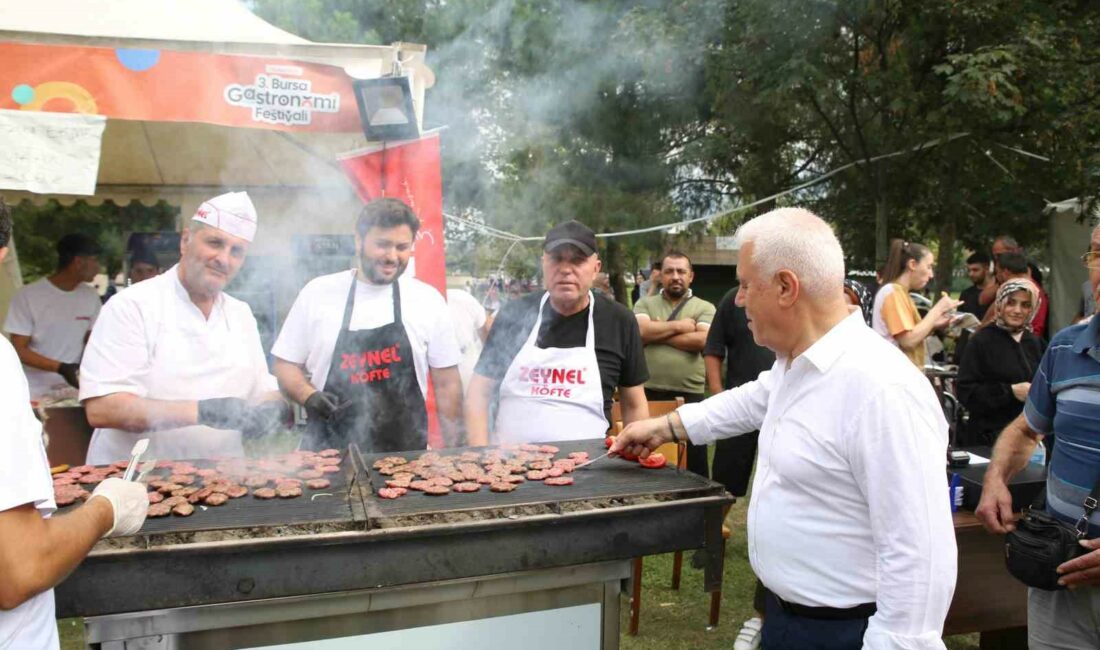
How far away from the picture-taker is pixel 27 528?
1497 millimetres

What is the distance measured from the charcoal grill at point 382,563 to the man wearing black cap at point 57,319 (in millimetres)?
3802

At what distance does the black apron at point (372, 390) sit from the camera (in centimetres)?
343

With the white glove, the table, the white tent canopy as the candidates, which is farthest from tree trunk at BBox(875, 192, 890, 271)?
the white glove

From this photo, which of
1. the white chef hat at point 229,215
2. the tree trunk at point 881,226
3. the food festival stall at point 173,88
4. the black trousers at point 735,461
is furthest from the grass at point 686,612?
the tree trunk at point 881,226

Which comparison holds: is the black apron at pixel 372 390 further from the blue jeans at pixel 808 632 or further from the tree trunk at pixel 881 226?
the tree trunk at pixel 881 226

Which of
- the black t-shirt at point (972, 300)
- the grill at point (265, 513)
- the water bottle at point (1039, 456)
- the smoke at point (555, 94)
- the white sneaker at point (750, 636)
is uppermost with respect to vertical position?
the smoke at point (555, 94)

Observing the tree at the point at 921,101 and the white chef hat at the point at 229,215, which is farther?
the tree at the point at 921,101

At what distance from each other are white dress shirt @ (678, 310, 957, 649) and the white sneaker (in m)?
2.20

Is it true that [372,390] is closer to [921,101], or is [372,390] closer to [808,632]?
[808,632]

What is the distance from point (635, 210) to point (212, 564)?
9314 mm

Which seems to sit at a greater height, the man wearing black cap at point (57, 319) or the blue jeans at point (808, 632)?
the man wearing black cap at point (57, 319)

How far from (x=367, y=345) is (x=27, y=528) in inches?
79.1

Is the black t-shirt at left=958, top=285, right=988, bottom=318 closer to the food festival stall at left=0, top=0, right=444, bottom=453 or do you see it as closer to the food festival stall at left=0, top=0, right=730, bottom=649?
the food festival stall at left=0, top=0, right=444, bottom=453

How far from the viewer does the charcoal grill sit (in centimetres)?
197
